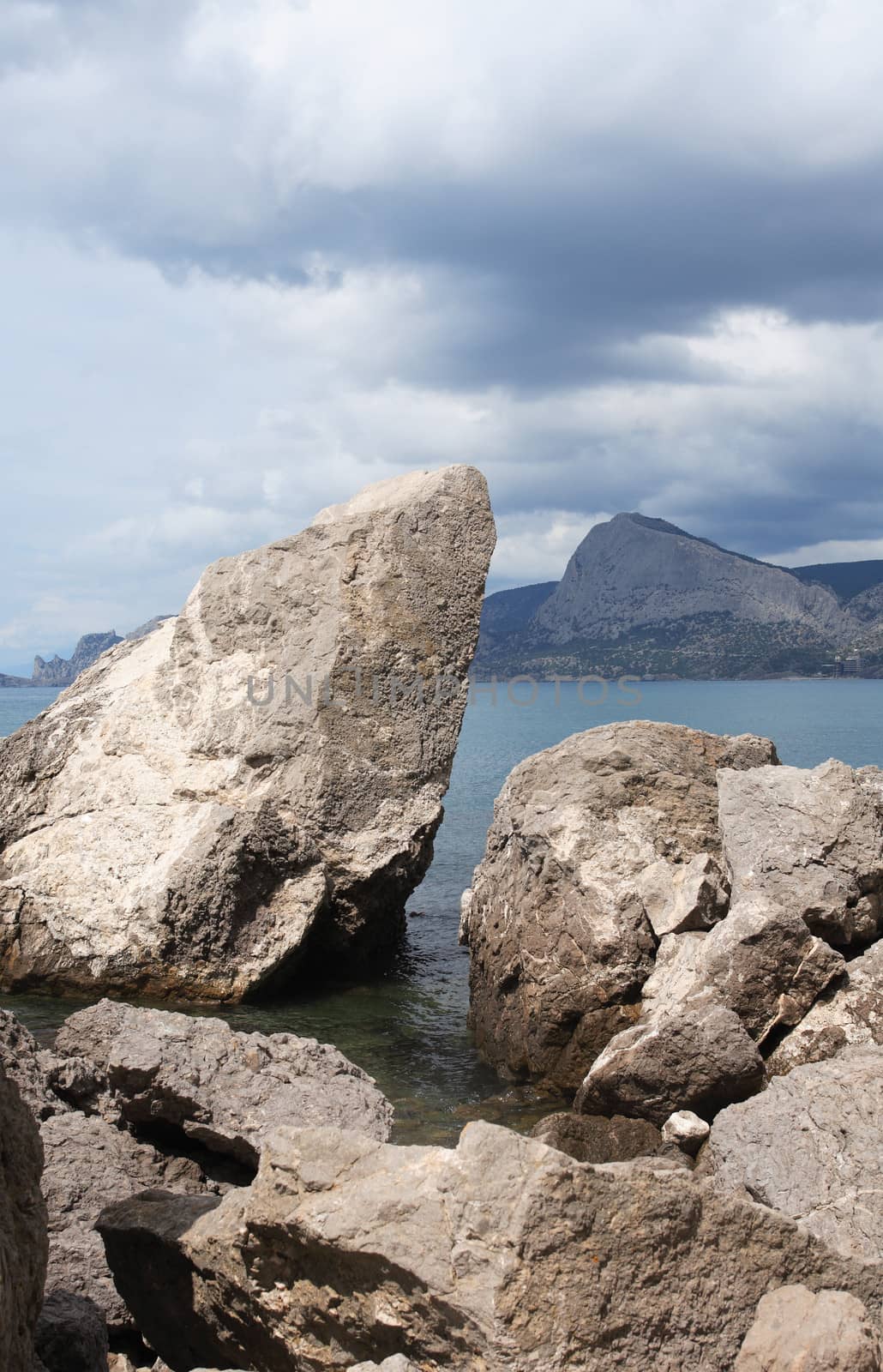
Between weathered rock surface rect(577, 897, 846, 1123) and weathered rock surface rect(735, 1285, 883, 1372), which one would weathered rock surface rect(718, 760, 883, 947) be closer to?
weathered rock surface rect(577, 897, 846, 1123)

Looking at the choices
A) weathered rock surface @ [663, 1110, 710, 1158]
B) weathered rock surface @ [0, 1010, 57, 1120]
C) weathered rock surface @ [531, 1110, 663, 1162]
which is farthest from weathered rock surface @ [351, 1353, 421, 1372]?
weathered rock surface @ [663, 1110, 710, 1158]

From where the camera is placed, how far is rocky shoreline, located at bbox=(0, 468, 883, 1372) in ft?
13.8

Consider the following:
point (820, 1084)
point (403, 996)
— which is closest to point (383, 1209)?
point (820, 1084)

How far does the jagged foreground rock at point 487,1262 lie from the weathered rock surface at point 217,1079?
2369mm

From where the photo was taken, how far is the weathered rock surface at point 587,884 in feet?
33.1

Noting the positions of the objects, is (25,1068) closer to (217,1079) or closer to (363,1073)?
(217,1079)

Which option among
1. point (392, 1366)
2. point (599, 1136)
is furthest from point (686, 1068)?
point (392, 1366)

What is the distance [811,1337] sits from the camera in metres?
4.19

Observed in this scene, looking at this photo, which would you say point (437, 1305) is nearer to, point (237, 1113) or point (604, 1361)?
point (604, 1361)

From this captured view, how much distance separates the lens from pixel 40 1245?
4.45m

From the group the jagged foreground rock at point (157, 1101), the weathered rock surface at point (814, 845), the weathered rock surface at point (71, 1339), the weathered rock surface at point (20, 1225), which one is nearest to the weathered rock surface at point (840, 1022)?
the weathered rock surface at point (814, 845)

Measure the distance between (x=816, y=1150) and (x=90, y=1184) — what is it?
4183mm

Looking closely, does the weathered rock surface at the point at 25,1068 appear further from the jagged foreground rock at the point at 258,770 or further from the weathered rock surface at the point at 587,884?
the jagged foreground rock at the point at 258,770

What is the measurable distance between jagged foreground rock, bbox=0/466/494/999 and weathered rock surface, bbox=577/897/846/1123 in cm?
486
